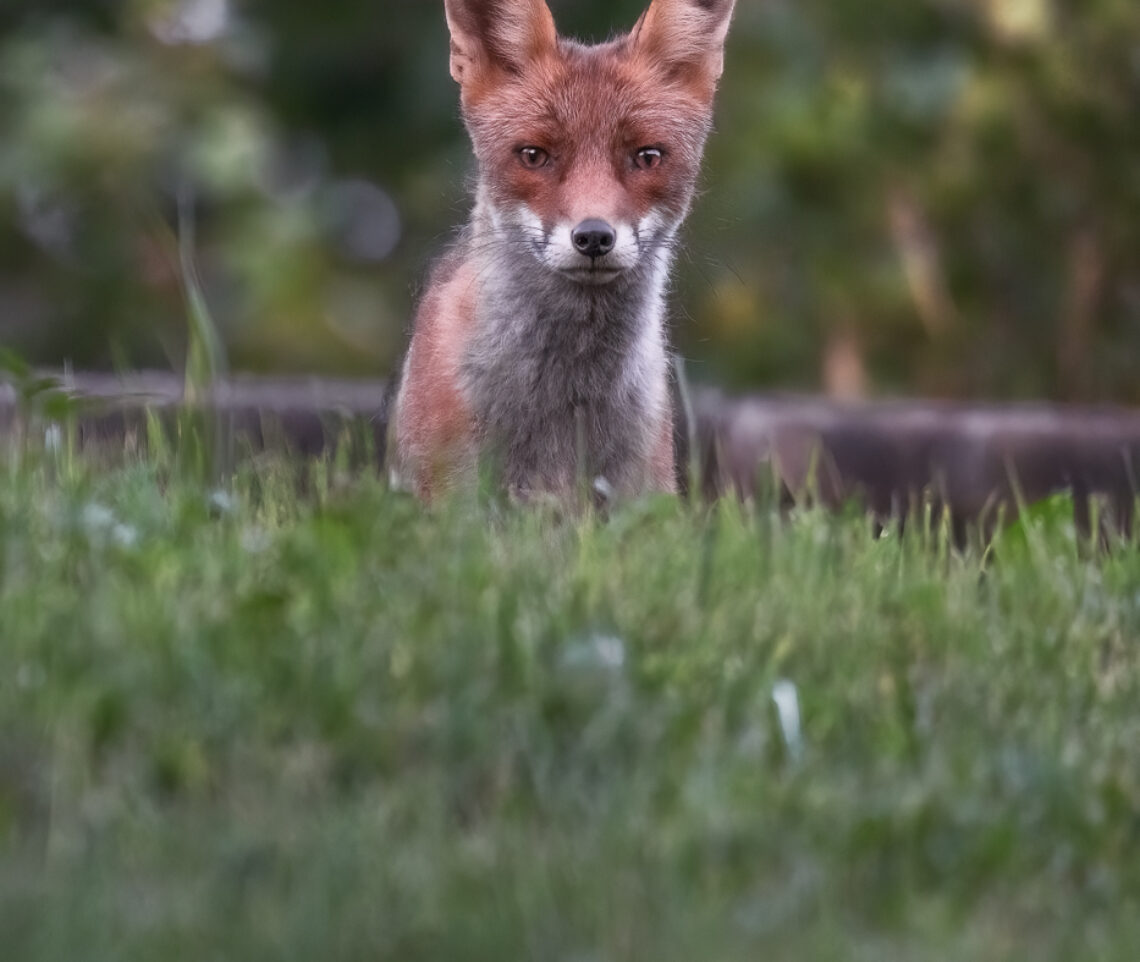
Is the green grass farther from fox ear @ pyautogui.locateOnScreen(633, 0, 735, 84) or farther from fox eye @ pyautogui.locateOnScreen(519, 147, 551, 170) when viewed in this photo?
fox ear @ pyautogui.locateOnScreen(633, 0, 735, 84)

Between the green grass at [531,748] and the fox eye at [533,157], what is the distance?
137 centimetres

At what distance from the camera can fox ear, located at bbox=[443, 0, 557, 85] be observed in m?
5.18

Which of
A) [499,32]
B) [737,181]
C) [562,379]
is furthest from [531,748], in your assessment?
[737,181]

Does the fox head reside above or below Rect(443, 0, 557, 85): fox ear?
below

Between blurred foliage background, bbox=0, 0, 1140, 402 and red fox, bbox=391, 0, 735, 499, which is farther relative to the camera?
blurred foliage background, bbox=0, 0, 1140, 402

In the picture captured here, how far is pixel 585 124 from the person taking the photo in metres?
5.03

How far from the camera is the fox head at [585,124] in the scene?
4.91 meters

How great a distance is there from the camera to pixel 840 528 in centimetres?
416

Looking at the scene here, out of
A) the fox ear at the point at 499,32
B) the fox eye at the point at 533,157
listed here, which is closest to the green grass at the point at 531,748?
the fox eye at the point at 533,157

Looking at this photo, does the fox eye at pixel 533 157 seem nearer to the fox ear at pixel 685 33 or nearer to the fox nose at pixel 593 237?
the fox nose at pixel 593 237

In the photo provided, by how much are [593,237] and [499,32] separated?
0.79m

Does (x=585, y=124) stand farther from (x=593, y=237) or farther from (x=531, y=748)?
(x=531, y=748)

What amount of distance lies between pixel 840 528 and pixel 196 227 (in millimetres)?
7196

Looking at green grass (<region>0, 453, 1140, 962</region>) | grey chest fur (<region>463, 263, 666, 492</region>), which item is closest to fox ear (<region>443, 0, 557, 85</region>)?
grey chest fur (<region>463, 263, 666, 492</region>)
